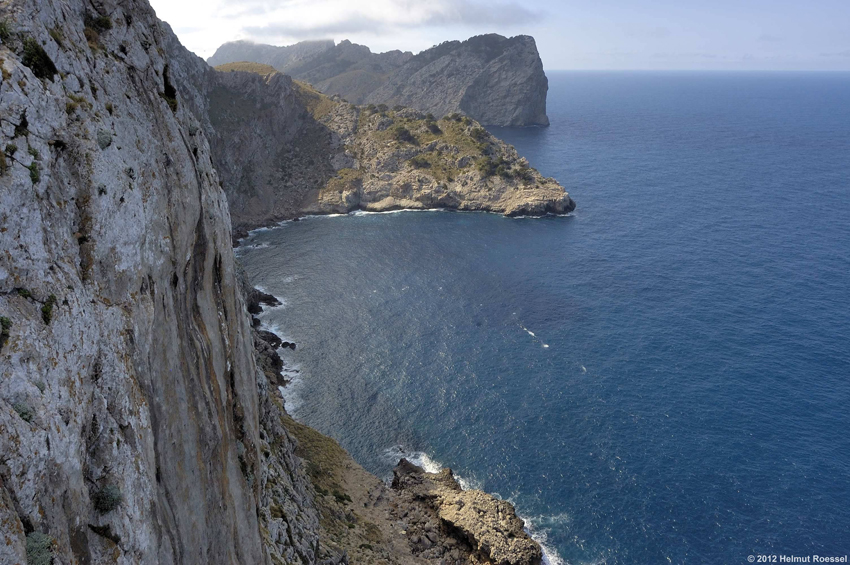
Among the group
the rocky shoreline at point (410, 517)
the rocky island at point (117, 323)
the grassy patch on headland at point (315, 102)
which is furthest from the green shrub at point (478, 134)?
the rocky island at point (117, 323)

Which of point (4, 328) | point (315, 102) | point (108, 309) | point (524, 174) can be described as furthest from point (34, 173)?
point (315, 102)

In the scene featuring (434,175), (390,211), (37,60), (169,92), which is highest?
(37,60)

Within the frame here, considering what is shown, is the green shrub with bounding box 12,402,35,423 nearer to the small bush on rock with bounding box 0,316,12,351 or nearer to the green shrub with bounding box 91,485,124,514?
the small bush on rock with bounding box 0,316,12,351

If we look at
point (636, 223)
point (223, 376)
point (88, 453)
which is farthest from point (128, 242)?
point (636, 223)

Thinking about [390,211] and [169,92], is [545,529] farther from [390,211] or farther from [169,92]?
[390,211]

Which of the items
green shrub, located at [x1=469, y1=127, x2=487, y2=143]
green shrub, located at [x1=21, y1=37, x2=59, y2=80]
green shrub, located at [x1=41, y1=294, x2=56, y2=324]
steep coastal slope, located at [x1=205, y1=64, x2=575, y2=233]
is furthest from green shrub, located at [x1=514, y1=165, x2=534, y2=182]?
green shrub, located at [x1=41, y1=294, x2=56, y2=324]

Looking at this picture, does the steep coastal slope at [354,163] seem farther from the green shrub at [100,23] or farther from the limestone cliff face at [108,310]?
the green shrub at [100,23]

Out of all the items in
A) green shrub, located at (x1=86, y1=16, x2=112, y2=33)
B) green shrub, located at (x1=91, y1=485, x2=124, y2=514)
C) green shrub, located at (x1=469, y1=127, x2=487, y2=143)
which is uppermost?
green shrub, located at (x1=86, y1=16, x2=112, y2=33)
